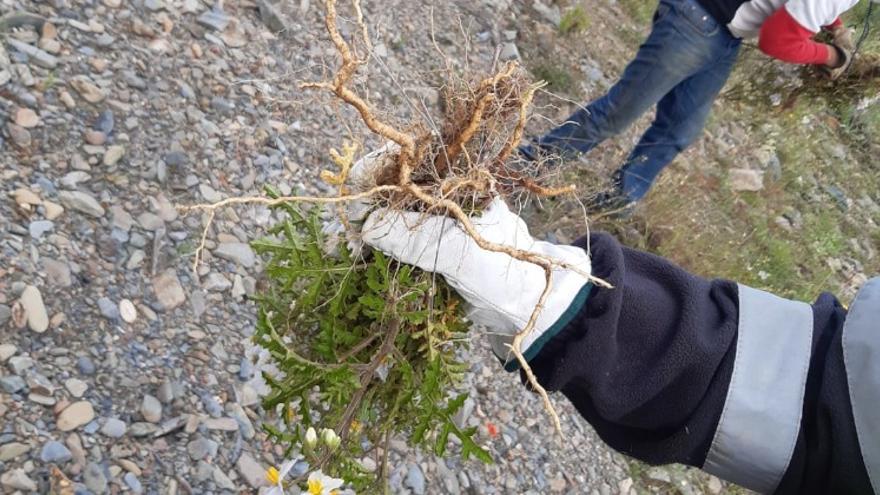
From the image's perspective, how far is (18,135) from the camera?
266cm

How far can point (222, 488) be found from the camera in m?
2.42

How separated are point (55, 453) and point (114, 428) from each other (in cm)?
18

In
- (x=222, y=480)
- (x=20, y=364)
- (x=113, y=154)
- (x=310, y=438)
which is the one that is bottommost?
(x=222, y=480)

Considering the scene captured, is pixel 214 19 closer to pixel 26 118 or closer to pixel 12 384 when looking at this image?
pixel 26 118

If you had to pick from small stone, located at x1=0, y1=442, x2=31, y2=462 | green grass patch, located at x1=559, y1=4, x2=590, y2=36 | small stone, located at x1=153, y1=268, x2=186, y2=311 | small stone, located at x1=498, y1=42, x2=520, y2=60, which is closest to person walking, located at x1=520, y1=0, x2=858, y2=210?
small stone, located at x1=498, y1=42, x2=520, y2=60

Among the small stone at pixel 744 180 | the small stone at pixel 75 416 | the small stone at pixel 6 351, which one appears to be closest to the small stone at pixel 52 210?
the small stone at pixel 6 351

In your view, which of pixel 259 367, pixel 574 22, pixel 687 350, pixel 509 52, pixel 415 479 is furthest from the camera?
pixel 574 22

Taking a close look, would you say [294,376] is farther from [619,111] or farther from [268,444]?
[619,111]

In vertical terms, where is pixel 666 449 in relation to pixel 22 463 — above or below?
above

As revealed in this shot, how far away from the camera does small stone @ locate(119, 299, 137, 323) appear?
2523mm

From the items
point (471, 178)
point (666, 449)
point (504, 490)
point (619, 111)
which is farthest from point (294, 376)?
point (619, 111)

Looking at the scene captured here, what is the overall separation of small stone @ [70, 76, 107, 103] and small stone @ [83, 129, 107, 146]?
0.15 metres

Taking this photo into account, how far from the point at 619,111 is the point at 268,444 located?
234 cm

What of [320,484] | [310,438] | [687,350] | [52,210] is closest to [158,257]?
[52,210]
